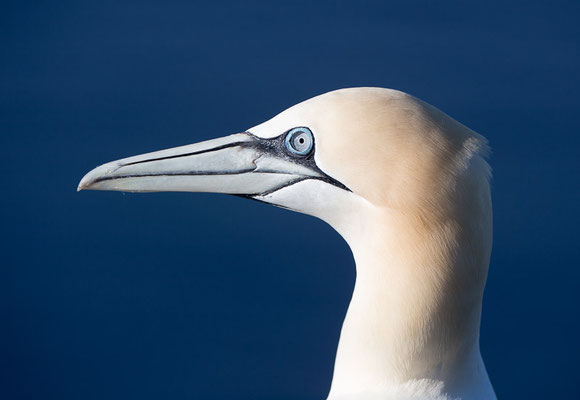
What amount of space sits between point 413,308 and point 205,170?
0.55 m

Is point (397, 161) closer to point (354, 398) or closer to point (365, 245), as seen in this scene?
point (365, 245)

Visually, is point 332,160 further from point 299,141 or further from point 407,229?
point 407,229

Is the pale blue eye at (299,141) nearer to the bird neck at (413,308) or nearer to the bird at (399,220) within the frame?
the bird at (399,220)

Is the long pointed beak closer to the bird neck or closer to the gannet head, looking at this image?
the gannet head

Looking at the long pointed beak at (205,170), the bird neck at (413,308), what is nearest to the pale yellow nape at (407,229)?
the bird neck at (413,308)

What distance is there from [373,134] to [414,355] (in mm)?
435

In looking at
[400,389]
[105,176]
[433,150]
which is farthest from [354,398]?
[105,176]

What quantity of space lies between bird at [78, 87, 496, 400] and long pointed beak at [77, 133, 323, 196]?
0.03m

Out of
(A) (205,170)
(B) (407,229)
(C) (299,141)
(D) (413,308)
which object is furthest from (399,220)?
(A) (205,170)

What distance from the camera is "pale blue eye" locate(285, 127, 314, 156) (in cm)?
177

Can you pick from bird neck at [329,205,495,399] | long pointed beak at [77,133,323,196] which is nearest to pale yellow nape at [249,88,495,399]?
bird neck at [329,205,495,399]

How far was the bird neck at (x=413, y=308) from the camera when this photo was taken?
5.43 ft

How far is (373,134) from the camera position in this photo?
167 centimetres

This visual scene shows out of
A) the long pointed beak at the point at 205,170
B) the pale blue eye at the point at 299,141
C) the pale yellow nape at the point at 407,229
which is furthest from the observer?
the long pointed beak at the point at 205,170
